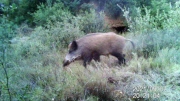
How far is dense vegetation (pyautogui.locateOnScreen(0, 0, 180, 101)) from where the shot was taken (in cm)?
572

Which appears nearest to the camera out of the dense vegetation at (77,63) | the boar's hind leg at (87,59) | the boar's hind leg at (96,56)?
the dense vegetation at (77,63)

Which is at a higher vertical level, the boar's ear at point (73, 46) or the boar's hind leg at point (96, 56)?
the boar's ear at point (73, 46)

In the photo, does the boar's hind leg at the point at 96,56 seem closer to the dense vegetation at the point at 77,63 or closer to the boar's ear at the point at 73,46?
the dense vegetation at the point at 77,63

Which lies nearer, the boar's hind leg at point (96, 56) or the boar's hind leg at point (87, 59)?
the boar's hind leg at point (87, 59)

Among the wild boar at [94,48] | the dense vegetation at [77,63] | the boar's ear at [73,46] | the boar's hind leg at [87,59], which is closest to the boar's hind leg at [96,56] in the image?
the wild boar at [94,48]

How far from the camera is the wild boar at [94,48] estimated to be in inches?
305

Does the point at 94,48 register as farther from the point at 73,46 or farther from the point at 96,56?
the point at 73,46

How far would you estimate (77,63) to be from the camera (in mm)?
7863

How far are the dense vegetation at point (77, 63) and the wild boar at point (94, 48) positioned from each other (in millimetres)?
233

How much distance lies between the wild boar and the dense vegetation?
233mm

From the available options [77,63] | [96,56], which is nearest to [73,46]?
[77,63]

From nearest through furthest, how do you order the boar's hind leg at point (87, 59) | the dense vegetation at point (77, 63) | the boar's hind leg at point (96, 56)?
the dense vegetation at point (77, 63) → the boar's hind leg at point (87, 59) → the boar's hind leg at point (96, 56)

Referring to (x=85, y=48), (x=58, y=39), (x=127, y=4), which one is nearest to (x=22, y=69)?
(x=85, y=48)

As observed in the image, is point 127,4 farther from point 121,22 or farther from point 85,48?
point 85,48
